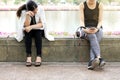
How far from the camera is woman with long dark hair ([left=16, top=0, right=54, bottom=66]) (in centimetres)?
411

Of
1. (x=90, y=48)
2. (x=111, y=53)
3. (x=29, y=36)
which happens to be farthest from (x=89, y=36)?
(x=29, y=36)

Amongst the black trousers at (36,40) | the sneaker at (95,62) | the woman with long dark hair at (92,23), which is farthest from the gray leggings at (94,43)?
the black trousers at (36,40)

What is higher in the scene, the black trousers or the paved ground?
the black trousers

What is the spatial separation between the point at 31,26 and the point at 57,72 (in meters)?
0.75

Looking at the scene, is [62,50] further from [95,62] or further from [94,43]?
[95,62]

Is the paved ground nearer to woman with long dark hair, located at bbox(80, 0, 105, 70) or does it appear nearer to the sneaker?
the sneaker

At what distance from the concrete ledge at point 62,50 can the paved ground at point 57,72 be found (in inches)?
3.5

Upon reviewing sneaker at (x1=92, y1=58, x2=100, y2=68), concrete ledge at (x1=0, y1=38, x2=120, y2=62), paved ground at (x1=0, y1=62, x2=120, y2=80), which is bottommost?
paved ground at (x1=0, y1=62, x2=120, y2=80)

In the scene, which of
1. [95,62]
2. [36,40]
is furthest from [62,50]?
[95,62]

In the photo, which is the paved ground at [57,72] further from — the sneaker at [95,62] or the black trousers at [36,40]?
the black trousers at [36,40]

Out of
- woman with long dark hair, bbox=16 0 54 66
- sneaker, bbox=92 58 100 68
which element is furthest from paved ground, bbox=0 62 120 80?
woman with long dark hair, bbox=16 0 54 66

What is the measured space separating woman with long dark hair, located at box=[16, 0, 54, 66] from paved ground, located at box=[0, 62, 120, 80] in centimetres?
18

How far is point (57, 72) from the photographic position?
3855mm

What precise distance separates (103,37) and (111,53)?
0.87 ft
